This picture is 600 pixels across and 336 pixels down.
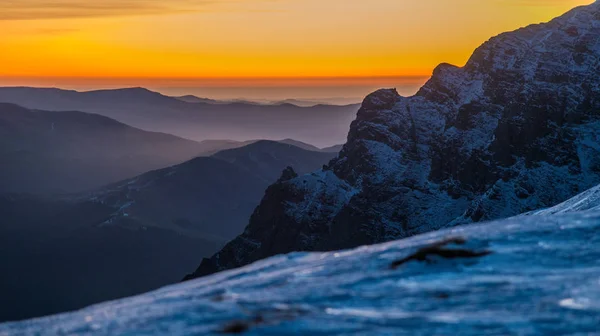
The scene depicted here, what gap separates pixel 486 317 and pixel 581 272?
123 inches

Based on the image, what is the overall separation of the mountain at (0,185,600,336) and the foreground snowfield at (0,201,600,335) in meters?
0.02

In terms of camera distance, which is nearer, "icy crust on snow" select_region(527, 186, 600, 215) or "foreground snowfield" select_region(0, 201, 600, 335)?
"foreground snowfield" select_region(0, 201, 600, 335)

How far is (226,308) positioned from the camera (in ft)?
44.4

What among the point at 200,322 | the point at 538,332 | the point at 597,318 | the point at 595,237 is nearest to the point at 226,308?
the point at 200,322

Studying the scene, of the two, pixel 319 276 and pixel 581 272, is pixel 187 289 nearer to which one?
pixel 319 276

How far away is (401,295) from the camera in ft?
45.4

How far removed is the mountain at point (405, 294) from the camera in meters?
12.2

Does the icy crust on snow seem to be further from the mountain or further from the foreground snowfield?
the foreground snowfield

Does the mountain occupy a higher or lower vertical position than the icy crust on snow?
higher

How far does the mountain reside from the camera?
40.2 ft

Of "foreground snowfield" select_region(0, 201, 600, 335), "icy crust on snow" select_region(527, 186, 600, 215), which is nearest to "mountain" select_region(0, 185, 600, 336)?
"foreground snowfield" select_region(0, 201, 600, 335)

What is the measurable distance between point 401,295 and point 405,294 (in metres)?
0.10

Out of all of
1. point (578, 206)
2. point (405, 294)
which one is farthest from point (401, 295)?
point (578, 206)

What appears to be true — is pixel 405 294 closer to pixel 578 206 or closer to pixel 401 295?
pixel 401 295
